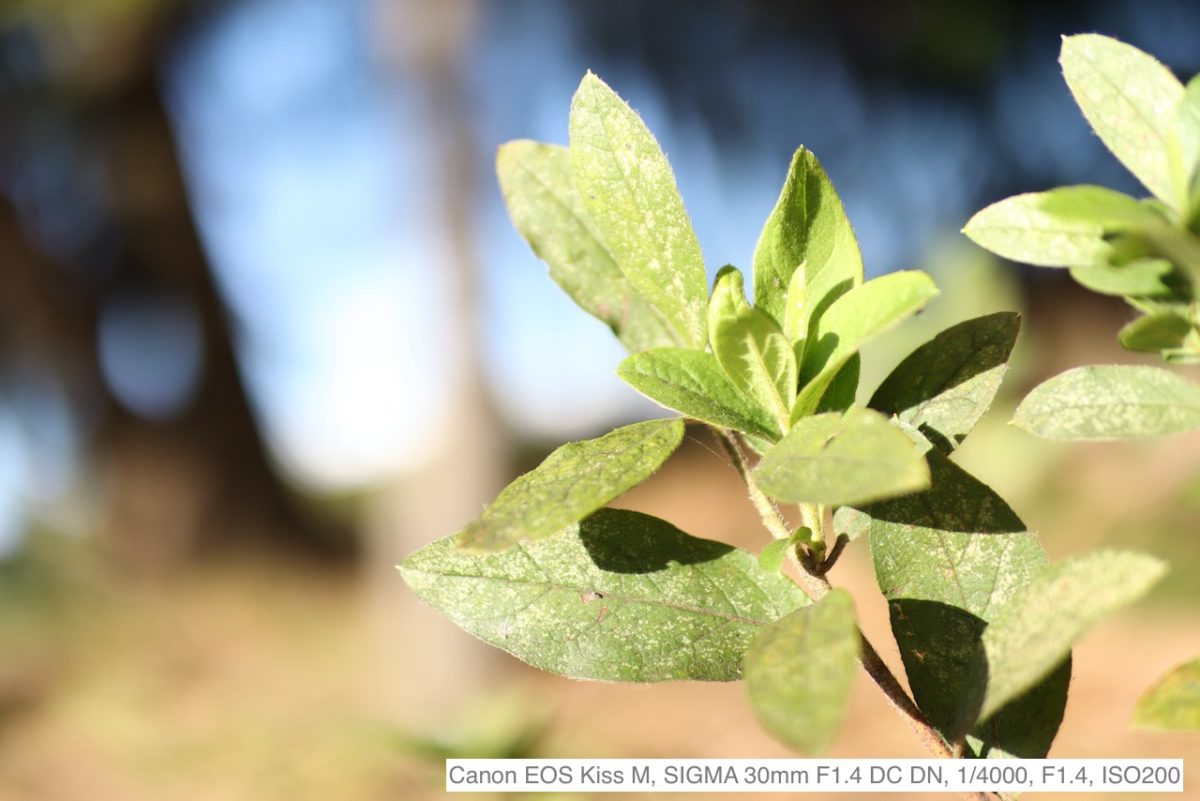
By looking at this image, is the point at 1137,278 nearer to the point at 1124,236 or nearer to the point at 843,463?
the point at 1124,236

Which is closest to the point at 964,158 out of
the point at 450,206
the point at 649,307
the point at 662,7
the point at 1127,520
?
the point at 662,7

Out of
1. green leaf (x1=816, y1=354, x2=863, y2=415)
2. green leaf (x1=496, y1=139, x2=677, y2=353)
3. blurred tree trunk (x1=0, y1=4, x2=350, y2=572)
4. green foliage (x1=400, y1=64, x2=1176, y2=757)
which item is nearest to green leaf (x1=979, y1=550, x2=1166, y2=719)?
green foliage (x1=400, y1=64, x2=1176, y2=757)

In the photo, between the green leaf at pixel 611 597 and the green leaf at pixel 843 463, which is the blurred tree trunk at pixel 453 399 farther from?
the green leaf at pixel 843 463

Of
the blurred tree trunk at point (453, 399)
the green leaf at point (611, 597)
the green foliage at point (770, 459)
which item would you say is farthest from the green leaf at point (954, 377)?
the blurred tree trunk at point (453, 399)

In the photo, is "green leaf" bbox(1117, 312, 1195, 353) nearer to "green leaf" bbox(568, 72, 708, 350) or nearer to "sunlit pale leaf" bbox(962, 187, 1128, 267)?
"sunlit pale leaf" bbox(962, 187, 1128, 267)

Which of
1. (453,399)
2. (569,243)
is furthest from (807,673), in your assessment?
(453,399)

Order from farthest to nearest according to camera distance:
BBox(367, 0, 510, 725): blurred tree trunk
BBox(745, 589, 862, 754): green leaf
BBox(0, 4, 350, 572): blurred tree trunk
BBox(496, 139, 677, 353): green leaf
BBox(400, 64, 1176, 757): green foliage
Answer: BBox(0, 4, 350, 572): blurred tree trunk < BBox(367, 0, 510, 725): blurred tree trunk < BBox(496, 139, 677, 353): green leaf < BBox(400, 64, 1176, 757): green foliage < BBox(745, 589, 862, 754): green leaf
